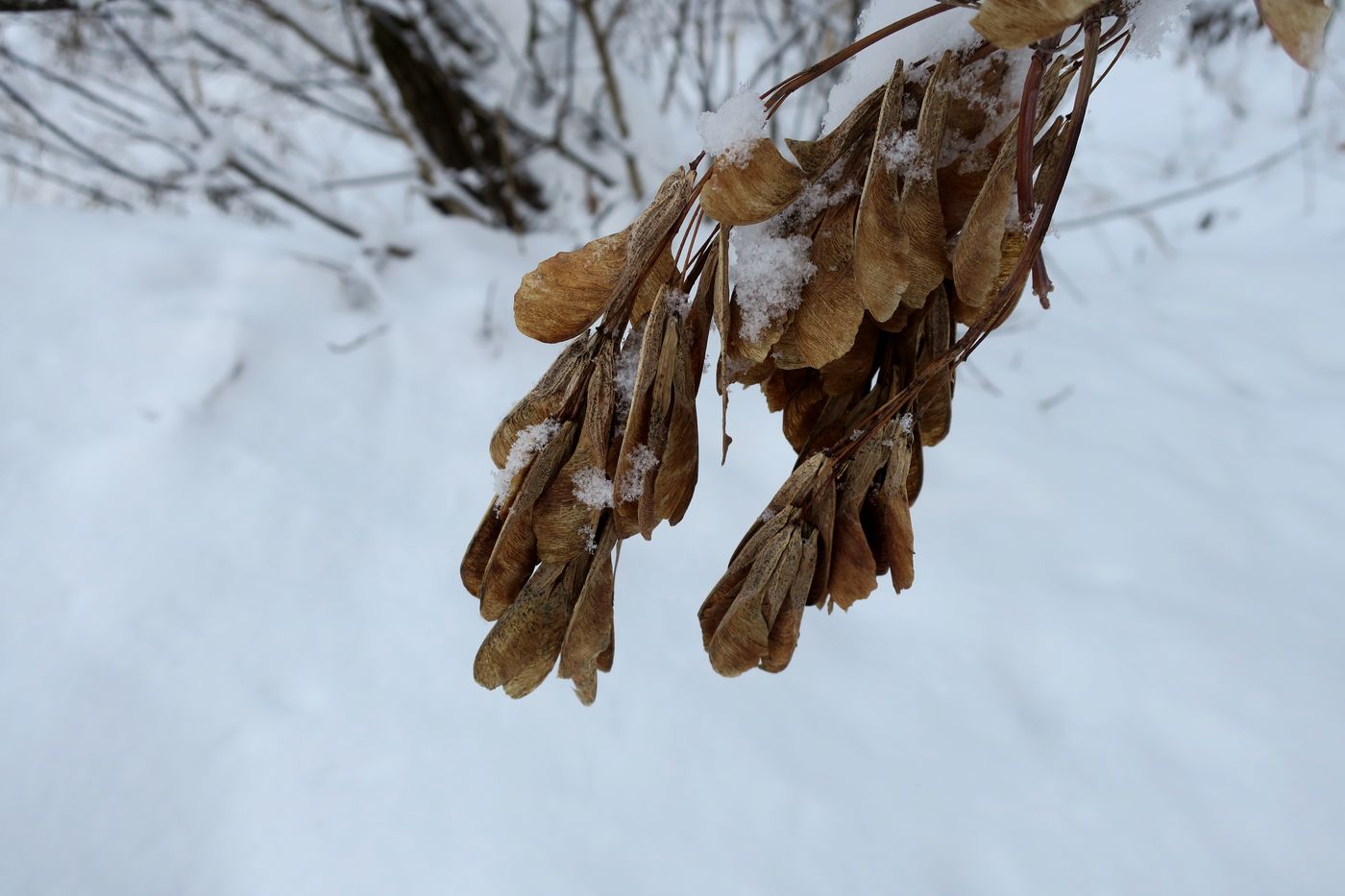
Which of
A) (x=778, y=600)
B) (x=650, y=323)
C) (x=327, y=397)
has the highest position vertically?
(x=327, y=397)

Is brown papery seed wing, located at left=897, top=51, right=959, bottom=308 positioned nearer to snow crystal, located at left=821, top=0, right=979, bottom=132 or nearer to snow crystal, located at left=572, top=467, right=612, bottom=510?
snow crystal, located at left=821, top=0, right=979, bottom=132

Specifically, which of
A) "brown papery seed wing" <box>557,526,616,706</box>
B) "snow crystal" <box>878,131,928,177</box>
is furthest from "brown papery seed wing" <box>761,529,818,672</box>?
"snow crystal" <box>878,131,928,177</box>

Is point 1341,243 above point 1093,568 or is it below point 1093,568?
above

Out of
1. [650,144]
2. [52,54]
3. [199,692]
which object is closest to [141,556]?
[199,692]

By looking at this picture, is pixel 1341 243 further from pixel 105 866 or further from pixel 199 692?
pixel 105 866

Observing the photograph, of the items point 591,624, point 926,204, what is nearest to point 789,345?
point 926,204

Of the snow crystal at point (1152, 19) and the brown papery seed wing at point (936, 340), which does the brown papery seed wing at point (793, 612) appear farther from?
the snow crystal at point (1152, 19)

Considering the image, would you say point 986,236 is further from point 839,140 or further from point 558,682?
point 558,682

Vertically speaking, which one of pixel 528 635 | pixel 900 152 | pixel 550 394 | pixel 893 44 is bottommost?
pixel 528 635
